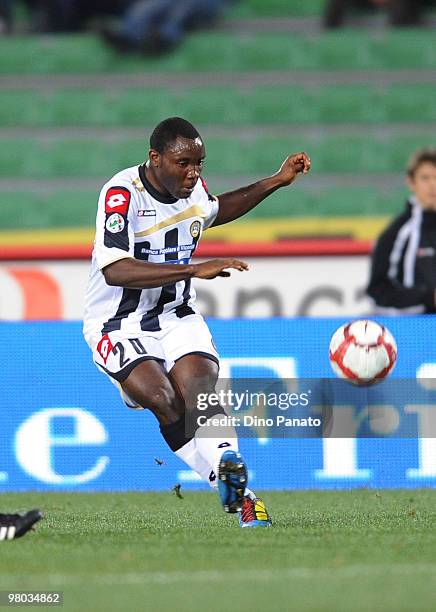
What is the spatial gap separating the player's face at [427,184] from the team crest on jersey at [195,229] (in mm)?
3408

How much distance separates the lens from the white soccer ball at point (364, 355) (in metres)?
6.98

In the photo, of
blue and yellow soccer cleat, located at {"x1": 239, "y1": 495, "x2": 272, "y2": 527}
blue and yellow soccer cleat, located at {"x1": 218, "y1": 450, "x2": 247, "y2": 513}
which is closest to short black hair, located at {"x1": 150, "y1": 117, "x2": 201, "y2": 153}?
blue and yellow soccer cleat, located at {"x1": 218, "y1": 450, "x2": 247, "y2": 513}

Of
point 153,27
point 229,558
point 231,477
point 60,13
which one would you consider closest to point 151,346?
point 231,477

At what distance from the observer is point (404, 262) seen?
9.67 metres

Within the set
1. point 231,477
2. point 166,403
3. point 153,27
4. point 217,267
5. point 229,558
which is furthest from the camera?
point 153,27

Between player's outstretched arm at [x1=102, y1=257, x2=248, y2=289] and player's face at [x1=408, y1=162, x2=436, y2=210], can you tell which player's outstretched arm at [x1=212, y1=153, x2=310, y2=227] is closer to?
player's outstretched arm at [x1=102, y1=257, x2=248, y2=289]

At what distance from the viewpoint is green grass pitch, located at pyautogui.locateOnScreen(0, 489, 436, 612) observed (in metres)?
4.33

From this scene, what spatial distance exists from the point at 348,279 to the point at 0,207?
4.75 meters

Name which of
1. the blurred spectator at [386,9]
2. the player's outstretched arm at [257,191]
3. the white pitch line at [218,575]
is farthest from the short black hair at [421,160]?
the blurred spectator at [386,9]

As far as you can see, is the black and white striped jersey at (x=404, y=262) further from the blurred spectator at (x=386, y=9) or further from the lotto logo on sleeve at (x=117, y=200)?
the blurred spectator at (x=386, y=9)

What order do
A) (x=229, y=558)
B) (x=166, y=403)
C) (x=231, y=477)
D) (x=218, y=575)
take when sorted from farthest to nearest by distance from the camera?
(x=166, y=403) → (x=231, y=477) → (x=229, y=558) → (x=218, y=575)

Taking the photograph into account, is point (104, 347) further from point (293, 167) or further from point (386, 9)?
point (386, 9)

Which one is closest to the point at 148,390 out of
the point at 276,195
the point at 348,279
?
the point at 348,279

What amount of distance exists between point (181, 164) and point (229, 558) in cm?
196
